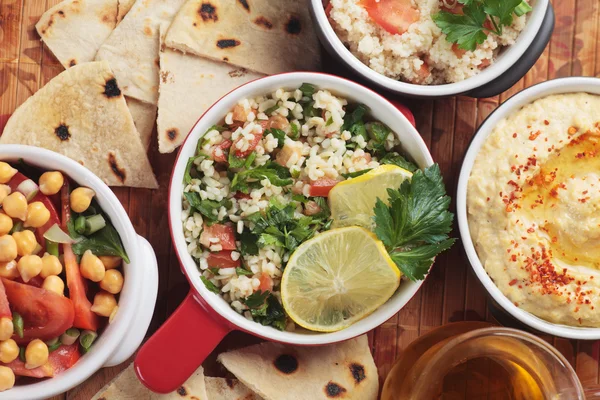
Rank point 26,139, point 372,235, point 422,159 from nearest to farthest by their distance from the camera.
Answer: point 372,235, point 422,159, point 26,139

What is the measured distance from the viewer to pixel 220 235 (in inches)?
105

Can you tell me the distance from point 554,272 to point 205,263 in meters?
1.32

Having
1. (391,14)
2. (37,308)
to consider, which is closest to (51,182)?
(37,308)

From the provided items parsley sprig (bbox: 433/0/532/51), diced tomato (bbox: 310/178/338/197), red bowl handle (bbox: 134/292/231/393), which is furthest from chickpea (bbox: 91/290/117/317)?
parsley sprig (bbox: 433/0/532/51)

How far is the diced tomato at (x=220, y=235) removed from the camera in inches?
104

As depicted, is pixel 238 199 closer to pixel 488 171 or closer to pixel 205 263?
pixel 205 263

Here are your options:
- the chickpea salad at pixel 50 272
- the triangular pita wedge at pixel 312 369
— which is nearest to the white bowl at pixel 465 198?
the triangular pita wedge at pixel 312 369

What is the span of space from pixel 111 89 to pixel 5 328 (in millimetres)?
1083

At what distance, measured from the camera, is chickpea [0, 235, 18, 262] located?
2361 millimetres

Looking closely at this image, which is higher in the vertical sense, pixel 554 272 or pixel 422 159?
pixel 422 159

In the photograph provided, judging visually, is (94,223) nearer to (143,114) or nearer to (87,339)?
(87,339)

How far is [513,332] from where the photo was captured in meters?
2.67

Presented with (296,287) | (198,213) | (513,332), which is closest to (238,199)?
(198,213)

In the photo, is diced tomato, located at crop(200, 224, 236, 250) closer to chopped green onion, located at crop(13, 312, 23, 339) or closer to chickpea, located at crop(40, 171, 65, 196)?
chickpea, located at crop(40, 171, 65, 196)
